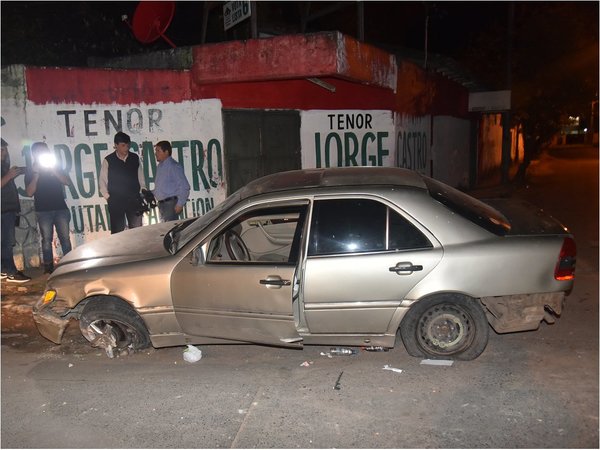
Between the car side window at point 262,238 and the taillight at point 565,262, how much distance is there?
2.03m

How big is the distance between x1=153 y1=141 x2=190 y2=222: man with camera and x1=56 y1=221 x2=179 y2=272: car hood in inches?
70.6

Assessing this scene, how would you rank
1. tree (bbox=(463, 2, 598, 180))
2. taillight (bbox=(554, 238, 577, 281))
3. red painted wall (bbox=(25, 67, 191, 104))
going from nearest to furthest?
taillight (bbox=(554, 238, 577, 281))
red painted wall (bbox=(25, 67, 191, 104))
tree (bbox=(463, 2, 598, 180))

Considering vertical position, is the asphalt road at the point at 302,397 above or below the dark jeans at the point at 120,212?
below

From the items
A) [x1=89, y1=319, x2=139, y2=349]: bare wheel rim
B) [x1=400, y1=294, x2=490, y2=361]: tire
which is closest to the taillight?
[x1=400, y1=294, x2=490, y2=361]: tire

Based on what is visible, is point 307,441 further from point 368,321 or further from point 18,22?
point 18,22

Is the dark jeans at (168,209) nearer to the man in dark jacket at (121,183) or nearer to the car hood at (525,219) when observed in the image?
the man in dark jacket at (121,183)

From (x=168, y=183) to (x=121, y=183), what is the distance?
2.02 ft

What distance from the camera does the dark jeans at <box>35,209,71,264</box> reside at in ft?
23.4

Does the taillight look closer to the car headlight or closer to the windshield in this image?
the windshield

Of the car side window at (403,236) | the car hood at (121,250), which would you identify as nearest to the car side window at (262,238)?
the car hood at (121,250)

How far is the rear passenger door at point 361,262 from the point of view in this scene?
13.4 feet

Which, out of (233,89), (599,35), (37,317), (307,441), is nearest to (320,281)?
(307,441)

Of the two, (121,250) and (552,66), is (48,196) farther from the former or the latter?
(552,66)

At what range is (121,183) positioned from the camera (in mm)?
7094
